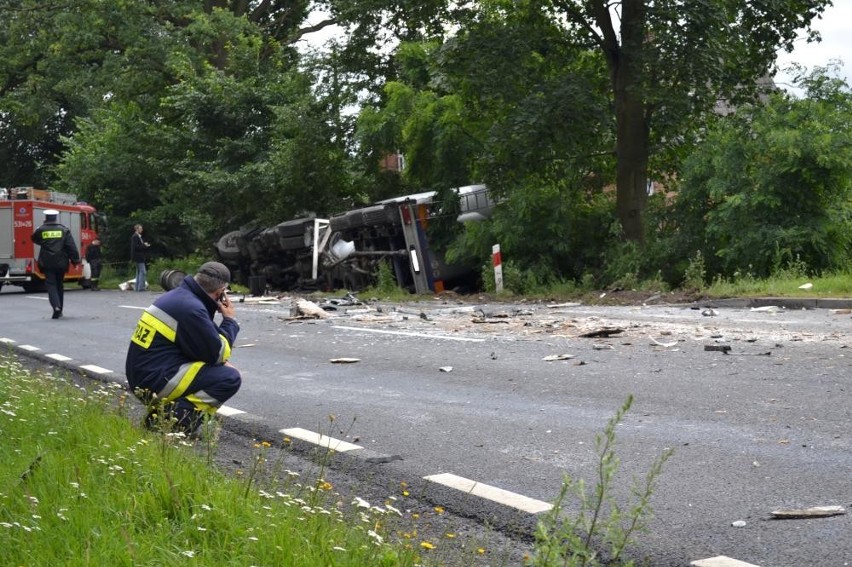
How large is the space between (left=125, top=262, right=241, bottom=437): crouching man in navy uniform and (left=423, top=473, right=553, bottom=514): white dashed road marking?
1672mm

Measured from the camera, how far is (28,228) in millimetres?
36531

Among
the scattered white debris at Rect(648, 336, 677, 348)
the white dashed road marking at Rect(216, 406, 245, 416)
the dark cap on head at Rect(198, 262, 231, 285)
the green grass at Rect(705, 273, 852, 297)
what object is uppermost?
the dark cap on head at Rect(198, 262, 231, 285)

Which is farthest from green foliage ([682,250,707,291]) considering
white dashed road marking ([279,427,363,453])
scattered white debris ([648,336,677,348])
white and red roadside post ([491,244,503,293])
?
white dashed road marking ([279,427,363,453])

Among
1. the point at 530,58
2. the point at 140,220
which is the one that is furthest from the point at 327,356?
the point at 140,220

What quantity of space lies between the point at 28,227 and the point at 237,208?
727 centimetres

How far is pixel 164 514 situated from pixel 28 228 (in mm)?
33474

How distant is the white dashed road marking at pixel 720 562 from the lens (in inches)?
179

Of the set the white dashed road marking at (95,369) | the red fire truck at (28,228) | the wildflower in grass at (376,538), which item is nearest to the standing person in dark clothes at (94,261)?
the red fire truck at (28,228)

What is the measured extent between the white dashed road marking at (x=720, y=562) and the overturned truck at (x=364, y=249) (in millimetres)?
20451

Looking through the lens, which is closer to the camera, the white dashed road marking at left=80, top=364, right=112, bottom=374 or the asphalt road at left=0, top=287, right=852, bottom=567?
the asphalt road at left=0, top=287, right=852, bottom=567

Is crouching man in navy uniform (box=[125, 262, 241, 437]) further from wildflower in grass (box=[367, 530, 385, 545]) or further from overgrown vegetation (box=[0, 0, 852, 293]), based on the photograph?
overgrown vegetation (box=[0, 0, 852, 293])

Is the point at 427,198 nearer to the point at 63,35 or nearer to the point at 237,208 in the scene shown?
the point at 237,208

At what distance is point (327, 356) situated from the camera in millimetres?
12836

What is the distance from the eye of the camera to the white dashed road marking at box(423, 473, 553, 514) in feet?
18.4
